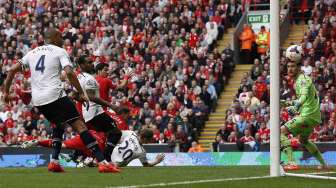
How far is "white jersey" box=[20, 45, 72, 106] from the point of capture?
50.7ft

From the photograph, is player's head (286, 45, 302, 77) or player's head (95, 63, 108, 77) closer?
player's head (286, 45, 302, 77)

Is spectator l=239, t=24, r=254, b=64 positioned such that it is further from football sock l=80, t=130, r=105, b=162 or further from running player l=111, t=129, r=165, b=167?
football sock l=80, t=130, r=105, b=162

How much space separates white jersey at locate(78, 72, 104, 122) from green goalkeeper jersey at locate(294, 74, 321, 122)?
3362 mm

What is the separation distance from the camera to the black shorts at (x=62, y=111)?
1541 centimetres

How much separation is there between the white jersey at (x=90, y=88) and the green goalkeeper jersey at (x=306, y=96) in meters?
3.36

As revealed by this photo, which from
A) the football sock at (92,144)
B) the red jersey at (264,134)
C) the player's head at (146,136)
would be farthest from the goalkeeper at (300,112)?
the red jersey at (264,134)

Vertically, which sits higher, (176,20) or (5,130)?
(176,20)

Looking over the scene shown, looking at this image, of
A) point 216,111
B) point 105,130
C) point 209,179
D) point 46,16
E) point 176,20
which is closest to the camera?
point 209,179

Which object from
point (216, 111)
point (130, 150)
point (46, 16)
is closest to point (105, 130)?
point (130, 150)

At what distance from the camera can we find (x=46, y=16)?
3959 cm

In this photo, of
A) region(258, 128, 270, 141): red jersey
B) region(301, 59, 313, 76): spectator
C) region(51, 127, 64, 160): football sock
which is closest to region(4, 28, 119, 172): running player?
region(51, 127, 64, 160): football sock

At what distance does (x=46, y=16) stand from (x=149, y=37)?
204 inches

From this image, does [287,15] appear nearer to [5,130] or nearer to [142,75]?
[142,75]

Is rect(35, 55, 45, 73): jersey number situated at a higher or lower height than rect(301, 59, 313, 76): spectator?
higher
